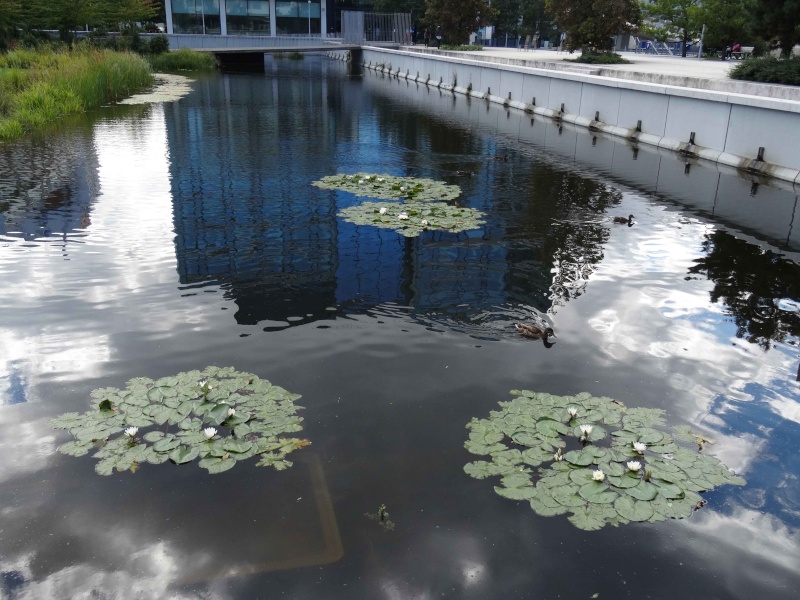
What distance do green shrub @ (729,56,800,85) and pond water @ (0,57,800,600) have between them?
667cm

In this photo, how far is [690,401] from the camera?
614 cm

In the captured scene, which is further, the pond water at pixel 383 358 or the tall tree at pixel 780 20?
the tall tree at pixel 780 20

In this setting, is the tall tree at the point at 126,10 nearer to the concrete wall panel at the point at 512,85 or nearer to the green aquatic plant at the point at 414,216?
the concrete wall panel at the point at 512,85

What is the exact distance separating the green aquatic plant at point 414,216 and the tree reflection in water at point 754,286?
Result: 3.55 m

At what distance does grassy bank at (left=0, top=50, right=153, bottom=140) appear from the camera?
66.8ft

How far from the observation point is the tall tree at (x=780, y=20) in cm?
2002

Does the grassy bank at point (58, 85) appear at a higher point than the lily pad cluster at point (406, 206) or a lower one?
higher

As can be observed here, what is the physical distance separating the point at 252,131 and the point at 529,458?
17.7 metres

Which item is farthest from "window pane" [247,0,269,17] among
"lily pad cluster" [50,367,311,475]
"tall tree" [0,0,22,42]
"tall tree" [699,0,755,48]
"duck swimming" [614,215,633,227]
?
"lily pad cluster" [50,367,311,475]

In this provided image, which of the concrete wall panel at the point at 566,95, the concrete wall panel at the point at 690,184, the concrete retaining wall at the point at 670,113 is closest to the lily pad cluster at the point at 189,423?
the concrete wall panel at the point at 690,184

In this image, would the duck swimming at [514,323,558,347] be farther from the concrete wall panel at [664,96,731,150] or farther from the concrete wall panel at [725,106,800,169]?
the concrete wall panel at [664,96,731,150]

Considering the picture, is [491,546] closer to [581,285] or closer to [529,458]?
[529,458]

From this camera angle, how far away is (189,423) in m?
5.60

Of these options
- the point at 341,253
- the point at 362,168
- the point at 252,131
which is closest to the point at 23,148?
the point at 252,131
